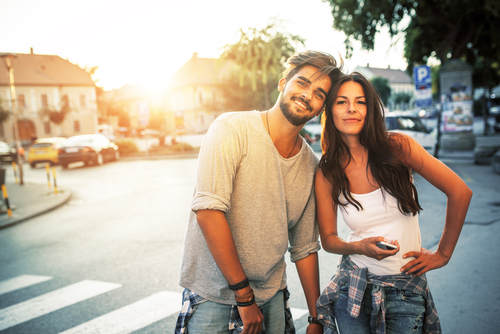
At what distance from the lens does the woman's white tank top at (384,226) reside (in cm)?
203

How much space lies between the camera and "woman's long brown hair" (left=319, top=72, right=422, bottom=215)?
2062 mm

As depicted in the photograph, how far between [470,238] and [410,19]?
1431 cm

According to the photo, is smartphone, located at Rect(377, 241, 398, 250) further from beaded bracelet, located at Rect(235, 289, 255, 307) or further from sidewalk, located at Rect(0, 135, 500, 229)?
sidewalk, located at Rect(0, 135, 500, 229)

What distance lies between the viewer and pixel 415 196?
2111mm

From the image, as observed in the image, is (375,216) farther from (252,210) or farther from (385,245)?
(252,210)

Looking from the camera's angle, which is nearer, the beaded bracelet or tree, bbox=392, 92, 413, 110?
the beaded bracelet

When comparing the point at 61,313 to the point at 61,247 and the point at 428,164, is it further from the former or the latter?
the point at 428,164

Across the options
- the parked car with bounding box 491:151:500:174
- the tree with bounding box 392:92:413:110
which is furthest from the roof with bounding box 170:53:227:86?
the parked car with bounding box 491:151:500:174

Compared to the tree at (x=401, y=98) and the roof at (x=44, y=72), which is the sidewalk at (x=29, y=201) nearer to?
the roof at (x=44, y=72)

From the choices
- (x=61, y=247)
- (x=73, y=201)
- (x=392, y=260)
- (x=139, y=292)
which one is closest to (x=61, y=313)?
(x=139, y=292)

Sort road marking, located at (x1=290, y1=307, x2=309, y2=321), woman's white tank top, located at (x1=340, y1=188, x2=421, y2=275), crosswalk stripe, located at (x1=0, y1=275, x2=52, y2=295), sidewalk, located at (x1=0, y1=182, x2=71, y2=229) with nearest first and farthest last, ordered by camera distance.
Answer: woman's white tank top, located at (x1=340, y1=188, x2=421, y2=275)
road marking, located at (x1=290, y1=307, x2=309, y2=321)
crosswalk stripe, located at (x1=0, y1=275, x2=52, y2=295)
sidewalk, located at (x1=0, y1=182, x2=71, y2=229)

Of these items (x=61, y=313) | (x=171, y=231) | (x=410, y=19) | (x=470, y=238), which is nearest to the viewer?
(x=61, y=313)

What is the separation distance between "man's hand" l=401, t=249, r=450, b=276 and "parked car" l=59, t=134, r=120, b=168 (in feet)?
65.2

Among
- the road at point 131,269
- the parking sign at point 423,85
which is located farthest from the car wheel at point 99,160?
the parking sign at point 423,85
